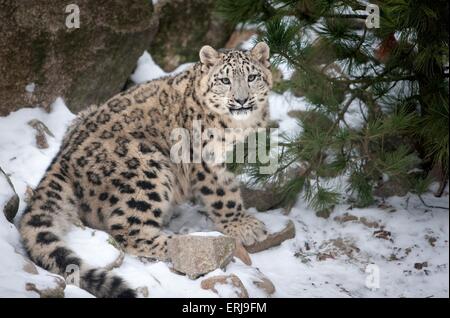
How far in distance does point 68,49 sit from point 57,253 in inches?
137

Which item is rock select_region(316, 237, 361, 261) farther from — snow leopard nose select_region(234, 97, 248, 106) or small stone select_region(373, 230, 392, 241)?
snow leopard nose select_region(234, 97, 248, 106)

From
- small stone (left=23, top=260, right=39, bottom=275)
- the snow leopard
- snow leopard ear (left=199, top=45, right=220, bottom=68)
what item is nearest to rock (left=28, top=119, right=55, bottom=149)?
the snow leopard

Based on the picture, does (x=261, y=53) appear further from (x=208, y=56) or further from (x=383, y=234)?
(x=383, y=234)

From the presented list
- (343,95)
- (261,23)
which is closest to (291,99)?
(343,95)

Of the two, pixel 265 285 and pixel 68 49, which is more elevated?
pixel 68 49

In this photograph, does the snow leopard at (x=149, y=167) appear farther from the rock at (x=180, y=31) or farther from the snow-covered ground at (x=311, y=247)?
the rock at (x=180, y=31)

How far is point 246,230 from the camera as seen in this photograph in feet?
22.1

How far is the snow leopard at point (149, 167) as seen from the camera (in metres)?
5.92

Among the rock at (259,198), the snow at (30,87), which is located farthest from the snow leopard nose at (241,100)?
the snow at (30,87)

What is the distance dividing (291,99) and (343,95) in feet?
7.11

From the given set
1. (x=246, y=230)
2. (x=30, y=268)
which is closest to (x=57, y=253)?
(x=30, y=268)

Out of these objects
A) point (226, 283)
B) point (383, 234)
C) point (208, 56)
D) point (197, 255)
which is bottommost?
point (383, 234)

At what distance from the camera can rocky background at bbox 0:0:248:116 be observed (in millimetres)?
7418

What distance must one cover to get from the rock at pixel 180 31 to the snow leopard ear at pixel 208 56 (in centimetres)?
336
